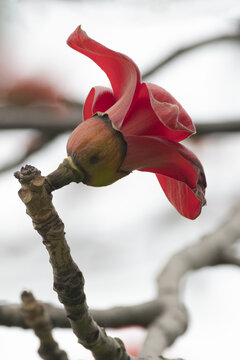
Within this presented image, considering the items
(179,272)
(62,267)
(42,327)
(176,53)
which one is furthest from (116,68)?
(176,53)

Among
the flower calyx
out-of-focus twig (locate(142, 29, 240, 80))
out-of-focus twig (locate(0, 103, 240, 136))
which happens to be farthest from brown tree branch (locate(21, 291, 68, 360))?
out-of-focus twig (locate(142, 29, 240, 80))

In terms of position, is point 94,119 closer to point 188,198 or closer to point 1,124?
point 188,198

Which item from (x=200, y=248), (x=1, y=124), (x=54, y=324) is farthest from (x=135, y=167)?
(x=1, y=124)

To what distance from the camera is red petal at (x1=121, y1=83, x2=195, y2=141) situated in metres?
0.92

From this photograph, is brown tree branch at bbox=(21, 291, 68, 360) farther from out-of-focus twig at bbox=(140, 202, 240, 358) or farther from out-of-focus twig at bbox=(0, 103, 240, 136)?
out-of-focus twig at bbox=(0, 103, 240, 136)

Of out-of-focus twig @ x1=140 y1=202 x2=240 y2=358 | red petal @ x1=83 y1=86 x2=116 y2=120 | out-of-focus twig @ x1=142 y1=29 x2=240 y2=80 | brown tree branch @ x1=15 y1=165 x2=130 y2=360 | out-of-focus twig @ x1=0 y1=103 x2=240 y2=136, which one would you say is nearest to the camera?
brown tree branch @ x1=15 y1=165 x2=130 y2=360

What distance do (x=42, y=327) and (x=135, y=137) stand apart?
419 millimetres

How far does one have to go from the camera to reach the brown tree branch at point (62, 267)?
880mm

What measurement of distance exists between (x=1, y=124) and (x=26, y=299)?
3.92 feet

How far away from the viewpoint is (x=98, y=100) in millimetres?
1073

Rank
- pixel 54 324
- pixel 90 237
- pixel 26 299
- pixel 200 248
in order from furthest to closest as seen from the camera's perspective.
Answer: pixel 90 237 < pixel 200 248 < pixel 54 324 < pixel 26 299

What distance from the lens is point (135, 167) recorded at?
987 millimetres

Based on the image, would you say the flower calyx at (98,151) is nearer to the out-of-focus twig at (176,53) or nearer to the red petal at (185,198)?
the red petal at (185,198)

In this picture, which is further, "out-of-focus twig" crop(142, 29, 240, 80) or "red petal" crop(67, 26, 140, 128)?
"out-of-focus twig" crop(142, 29, 240, 80)
